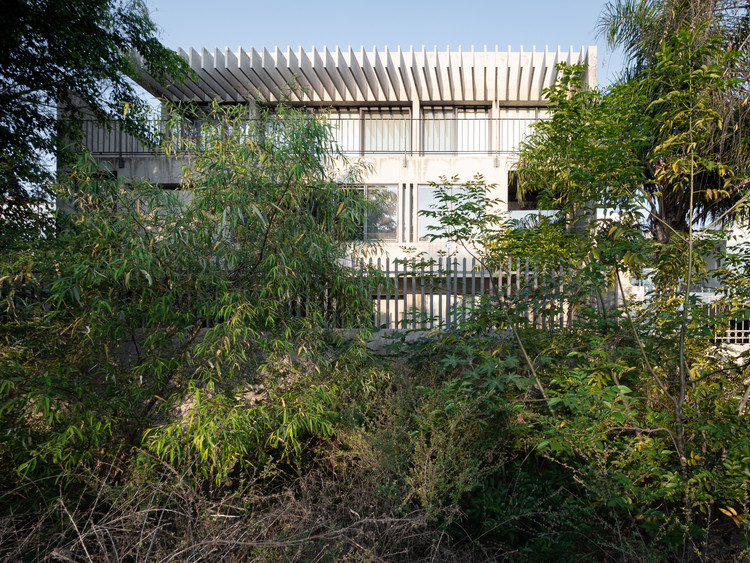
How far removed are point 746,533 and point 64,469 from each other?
16.9ft

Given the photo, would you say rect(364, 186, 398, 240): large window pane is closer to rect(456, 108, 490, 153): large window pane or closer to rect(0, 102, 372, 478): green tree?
rect(456, 108, 490, 153): large window pane

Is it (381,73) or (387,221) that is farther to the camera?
(381,73)

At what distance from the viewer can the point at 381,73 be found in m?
12.6

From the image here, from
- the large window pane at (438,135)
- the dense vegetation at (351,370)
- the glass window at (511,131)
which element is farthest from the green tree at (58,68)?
the glass window at (511,131)

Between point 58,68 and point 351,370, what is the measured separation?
7.90m

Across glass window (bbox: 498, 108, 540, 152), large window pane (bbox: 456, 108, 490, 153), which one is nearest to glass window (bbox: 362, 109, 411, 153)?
large window pane (bbox: 456, 108, 490, 153)

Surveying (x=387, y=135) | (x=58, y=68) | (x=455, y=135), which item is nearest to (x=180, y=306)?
(x=58, y=68)

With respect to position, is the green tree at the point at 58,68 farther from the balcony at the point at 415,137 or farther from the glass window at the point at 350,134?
the glass window at the point at 350,134

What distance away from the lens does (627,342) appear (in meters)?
4.66

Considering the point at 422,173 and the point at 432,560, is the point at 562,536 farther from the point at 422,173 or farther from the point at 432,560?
the point at 422,173

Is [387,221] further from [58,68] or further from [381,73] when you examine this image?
[58,68]

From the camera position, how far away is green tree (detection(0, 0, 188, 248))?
7402mm

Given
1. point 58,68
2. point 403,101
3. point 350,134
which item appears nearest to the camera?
point 58,68

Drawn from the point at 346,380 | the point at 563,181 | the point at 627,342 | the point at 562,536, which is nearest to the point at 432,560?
the point at 562,536
